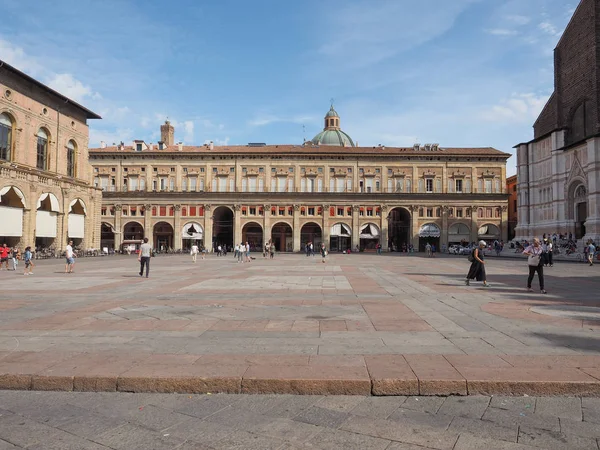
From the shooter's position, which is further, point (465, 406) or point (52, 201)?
point (52, 201)

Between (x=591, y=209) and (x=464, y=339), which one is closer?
(x=464, y=339)

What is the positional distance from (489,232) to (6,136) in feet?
199

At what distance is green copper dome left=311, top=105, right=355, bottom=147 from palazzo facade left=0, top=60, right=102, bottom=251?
51.4 m

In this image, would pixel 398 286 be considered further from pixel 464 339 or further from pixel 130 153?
pixel 130 153

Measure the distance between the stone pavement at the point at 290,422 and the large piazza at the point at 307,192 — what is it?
61.6m

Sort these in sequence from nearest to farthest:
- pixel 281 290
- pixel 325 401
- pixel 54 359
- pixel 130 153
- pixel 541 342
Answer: pixel 325 401, pixel 54 359, pixel 541 342, pixel 281 290, pixel 130 153

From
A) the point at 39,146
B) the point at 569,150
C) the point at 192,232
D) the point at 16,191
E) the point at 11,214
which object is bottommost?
the point at 192,232

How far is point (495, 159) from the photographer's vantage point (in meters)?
66.8

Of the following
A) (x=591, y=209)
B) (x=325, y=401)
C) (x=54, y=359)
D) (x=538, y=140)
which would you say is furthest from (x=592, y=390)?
(x=538, y=140)

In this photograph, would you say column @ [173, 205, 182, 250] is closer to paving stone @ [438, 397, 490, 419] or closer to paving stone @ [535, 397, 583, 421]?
paving stone @ [438, 397, 490, 419]

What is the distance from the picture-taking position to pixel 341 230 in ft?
218

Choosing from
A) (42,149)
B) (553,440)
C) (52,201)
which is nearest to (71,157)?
(42,149)

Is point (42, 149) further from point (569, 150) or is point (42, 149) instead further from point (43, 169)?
point (569, 150)

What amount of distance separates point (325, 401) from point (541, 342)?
3606 mm
